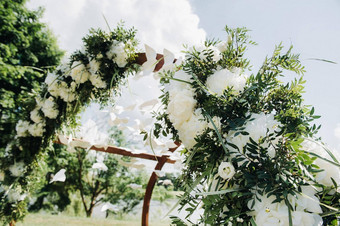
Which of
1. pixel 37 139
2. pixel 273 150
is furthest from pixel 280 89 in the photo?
pixel 37 139

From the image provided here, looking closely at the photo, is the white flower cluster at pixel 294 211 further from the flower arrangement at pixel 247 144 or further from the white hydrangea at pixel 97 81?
the white hydrangea at pixel 97 81

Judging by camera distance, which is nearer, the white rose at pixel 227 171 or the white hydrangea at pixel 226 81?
the white rose at pixel 227 171

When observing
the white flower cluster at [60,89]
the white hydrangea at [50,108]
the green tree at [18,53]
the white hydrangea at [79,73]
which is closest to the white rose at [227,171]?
the white hydrangea at [79,73]

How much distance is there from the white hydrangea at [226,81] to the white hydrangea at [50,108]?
4.98ft

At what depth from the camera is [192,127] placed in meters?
0.91

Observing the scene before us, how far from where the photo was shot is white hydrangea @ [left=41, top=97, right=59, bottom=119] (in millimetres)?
1939

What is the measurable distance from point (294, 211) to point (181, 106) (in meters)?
0.50

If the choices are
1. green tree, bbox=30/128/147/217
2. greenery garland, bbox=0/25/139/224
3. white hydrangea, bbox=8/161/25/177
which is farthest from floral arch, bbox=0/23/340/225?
green tree, bbox=30/128/147/217

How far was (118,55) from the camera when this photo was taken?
1630 mm

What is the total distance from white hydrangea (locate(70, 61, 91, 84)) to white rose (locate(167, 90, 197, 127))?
1080 mm

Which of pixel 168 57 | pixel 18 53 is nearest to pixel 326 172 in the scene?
pixel 168 57

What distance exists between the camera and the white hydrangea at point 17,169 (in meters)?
2.00

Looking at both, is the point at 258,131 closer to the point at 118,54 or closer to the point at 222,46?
the point at 222,46

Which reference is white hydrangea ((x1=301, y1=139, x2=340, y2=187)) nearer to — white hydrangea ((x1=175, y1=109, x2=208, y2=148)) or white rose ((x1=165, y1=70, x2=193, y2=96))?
white hydrangea ((x1=175, y1=109, x2=208, y2=148))
